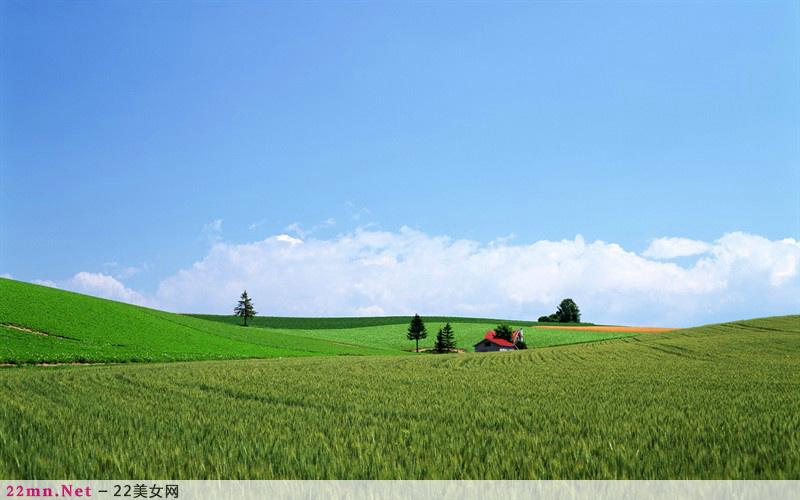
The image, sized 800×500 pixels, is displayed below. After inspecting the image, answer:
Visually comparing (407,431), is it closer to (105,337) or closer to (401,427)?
(401,427)

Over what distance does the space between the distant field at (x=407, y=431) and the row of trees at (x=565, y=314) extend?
144m

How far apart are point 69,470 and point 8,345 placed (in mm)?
45197

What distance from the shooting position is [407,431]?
333 inches

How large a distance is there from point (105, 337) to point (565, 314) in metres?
133

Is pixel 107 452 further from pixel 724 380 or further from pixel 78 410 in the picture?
pixel 724 380

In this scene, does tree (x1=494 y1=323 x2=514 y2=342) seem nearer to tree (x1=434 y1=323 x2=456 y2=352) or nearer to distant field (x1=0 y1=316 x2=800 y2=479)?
tree (x1=434 y1=323 x2=456 y2=352)

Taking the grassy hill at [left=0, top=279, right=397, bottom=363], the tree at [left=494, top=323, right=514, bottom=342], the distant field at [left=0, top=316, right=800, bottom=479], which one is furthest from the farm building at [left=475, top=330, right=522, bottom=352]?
the distant field at [left=0, top=316, right=800, bottom=479]

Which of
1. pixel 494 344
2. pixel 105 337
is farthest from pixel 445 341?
pixel 105 337

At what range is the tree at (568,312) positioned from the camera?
6053 inches

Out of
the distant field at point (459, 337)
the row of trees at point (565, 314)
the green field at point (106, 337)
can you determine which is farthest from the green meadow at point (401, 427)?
the row of trees at point (565, 314)

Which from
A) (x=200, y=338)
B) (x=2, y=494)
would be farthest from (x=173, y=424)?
(x=200, y=338)

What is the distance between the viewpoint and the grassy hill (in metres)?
42.1

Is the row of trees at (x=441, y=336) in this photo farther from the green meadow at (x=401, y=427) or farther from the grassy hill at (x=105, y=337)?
the green meadow at (x=401, y=427)

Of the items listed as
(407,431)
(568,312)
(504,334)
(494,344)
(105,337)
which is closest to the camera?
(407,431)
